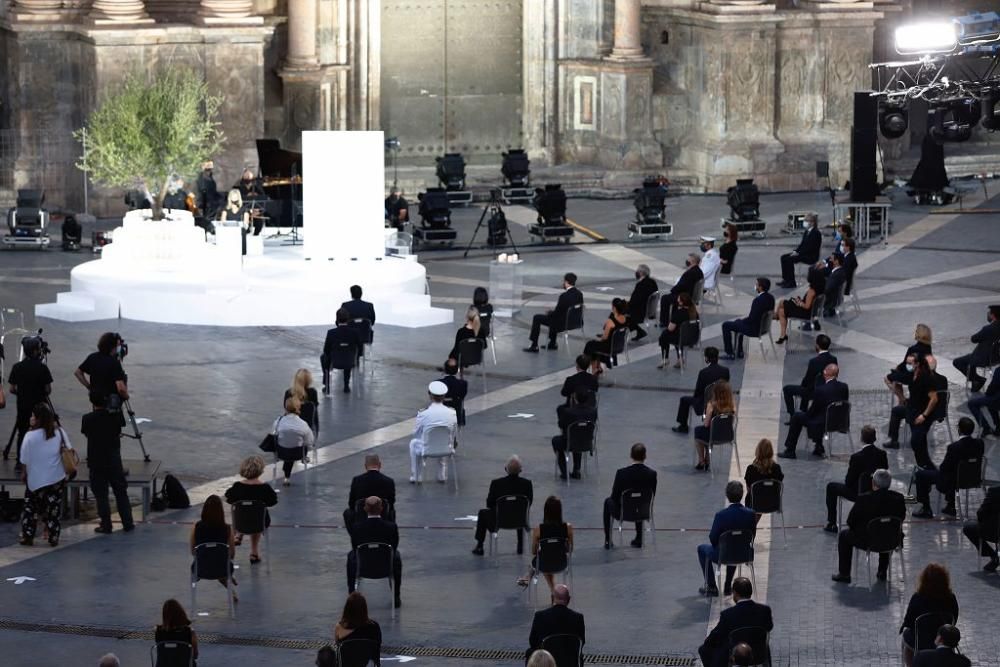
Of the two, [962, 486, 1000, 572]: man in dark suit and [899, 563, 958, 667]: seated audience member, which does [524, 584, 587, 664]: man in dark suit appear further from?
[962, 486, 1000, 572]: man in dark suit

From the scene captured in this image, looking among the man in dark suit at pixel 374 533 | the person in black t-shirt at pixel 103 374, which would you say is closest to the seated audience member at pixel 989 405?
the man in dark suit at pixel 374 533

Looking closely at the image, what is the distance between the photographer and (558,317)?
2591cm

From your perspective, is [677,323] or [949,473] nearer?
[949,473]

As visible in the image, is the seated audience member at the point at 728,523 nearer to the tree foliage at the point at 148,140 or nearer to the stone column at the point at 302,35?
Result: the tree foliage at the point at 148,140

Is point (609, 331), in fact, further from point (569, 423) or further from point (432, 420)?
point (432, 420)

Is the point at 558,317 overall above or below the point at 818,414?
above

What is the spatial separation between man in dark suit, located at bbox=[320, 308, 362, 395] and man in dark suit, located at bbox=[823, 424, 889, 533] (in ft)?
21.7

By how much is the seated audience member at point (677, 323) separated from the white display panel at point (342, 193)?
190 inches

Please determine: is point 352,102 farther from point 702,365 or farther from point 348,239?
point 702,365

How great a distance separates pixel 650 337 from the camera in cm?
2722

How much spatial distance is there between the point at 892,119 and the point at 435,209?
292 inches

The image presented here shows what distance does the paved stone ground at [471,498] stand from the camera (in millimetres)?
16172

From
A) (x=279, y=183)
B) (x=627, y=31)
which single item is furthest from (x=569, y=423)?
(x=627, y=31)

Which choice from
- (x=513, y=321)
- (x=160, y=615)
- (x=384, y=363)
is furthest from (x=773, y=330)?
(x=160, y=615)
